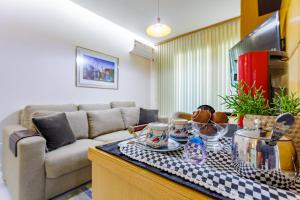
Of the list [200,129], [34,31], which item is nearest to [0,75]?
[34,31]

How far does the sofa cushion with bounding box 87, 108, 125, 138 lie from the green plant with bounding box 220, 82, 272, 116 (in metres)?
2.13

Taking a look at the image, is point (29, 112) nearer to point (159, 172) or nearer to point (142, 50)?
point (159, 172)

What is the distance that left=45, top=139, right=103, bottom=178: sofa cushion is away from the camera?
4.56 ft

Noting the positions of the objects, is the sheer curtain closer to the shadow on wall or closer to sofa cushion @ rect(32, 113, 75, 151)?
sofa cushion @ rect(32, 113, 75, 151)

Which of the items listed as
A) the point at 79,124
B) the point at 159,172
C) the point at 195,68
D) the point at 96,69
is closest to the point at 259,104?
the point at 159,172

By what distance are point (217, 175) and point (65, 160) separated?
1.53 metres

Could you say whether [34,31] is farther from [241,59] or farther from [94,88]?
[241,59]

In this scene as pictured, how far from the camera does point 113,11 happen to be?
8.75 feet

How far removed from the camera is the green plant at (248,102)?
20.1 inches

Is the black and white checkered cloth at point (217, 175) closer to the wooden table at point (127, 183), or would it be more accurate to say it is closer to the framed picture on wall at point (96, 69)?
the wooden table at point (127, 183)

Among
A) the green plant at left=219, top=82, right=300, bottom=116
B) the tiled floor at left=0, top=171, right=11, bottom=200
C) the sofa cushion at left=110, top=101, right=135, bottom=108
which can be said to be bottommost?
the tiled floor at left=0, top=171, right=11, bottom=200

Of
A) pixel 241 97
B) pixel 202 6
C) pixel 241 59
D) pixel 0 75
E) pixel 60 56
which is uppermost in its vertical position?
pixel 202 6

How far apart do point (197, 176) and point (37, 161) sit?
1.52 metres

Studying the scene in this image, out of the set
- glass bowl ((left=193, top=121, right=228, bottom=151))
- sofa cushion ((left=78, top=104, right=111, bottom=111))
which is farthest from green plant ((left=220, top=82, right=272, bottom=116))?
sofa cushion ((left=78, top=104, right=111, bottom=111))
